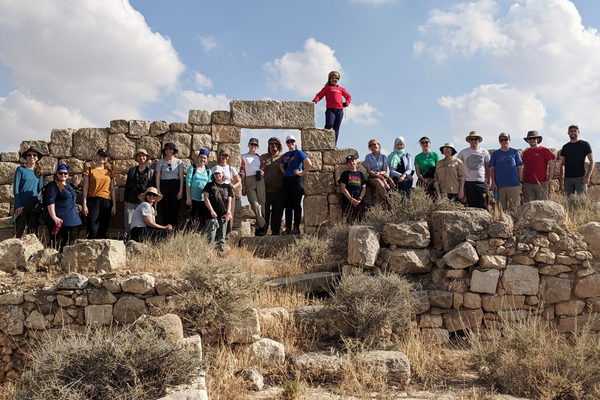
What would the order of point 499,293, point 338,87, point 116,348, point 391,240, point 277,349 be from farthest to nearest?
point 338,87
point 391,240
point 499,293
point 277,349
point 116,348

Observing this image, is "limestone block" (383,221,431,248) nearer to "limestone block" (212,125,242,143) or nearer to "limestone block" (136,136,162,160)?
"limestone block" (212,125,242,143)

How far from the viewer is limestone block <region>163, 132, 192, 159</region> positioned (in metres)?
8.88

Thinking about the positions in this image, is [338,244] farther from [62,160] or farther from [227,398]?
[62,160]

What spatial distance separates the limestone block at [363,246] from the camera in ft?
19.7

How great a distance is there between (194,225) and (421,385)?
4.81m

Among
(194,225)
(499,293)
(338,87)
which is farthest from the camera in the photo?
→ (338,87)

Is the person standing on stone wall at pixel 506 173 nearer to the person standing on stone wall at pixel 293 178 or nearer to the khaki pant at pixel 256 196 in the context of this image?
the person standing on stone wall at pixel 293 178

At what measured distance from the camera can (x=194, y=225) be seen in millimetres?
8008

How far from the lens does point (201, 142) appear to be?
8.98m

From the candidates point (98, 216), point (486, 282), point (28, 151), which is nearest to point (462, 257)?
point (486, 282)

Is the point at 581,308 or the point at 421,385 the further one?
the point at 581,308

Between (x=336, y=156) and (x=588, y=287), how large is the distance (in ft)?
16.8

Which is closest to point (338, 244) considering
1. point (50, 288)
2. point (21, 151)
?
point (50, 288)

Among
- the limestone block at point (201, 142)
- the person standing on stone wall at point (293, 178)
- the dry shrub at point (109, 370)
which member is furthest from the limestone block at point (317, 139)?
the dry shrub at point (109, 370)
